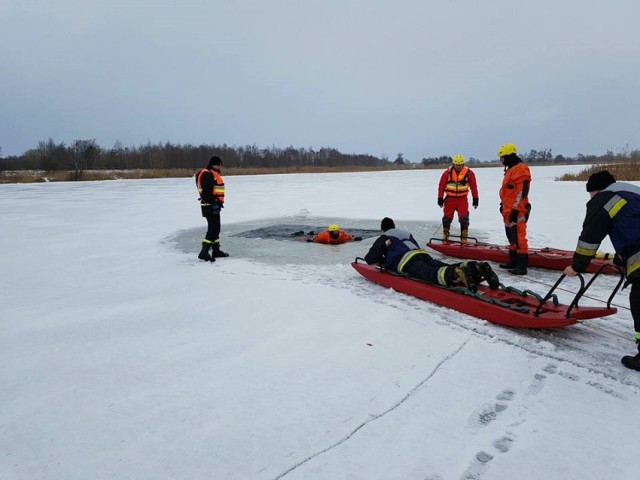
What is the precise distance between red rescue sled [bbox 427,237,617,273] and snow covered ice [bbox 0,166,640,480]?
0.20 metres

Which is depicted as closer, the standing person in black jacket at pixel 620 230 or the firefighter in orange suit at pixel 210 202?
the standing person in black jacket at pixel 620 230

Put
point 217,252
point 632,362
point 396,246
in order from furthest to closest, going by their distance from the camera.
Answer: point 217,252, point 396,246, point 632,362

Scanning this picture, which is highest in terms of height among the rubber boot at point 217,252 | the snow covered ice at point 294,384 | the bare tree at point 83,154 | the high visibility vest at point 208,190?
the bare tree at point 83,154

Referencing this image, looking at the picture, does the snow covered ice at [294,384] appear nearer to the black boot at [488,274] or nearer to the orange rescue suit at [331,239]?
the black boot at [488,274]

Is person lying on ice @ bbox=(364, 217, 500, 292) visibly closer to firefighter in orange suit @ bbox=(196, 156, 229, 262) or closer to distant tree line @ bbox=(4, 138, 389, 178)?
firefighter in orange suit @ bbox=(196, 156, 229, 262)

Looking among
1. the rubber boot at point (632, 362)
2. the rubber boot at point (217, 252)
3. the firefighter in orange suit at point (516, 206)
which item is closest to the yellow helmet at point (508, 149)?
the firefighter in orange suit at point (516, 206)

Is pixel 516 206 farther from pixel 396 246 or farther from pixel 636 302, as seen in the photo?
pixel 636 302

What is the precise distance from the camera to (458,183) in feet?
23.2

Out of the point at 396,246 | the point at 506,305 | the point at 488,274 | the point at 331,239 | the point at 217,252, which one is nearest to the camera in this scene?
the point at 506,305

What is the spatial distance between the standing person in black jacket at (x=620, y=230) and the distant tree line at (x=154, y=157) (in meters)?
37.4

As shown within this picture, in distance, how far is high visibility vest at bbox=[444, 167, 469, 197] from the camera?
7.06 meters

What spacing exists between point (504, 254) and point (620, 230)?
9.88 feet

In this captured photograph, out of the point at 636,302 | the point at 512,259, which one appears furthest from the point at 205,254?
the point at 636,302

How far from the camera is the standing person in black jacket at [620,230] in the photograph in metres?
2.73
